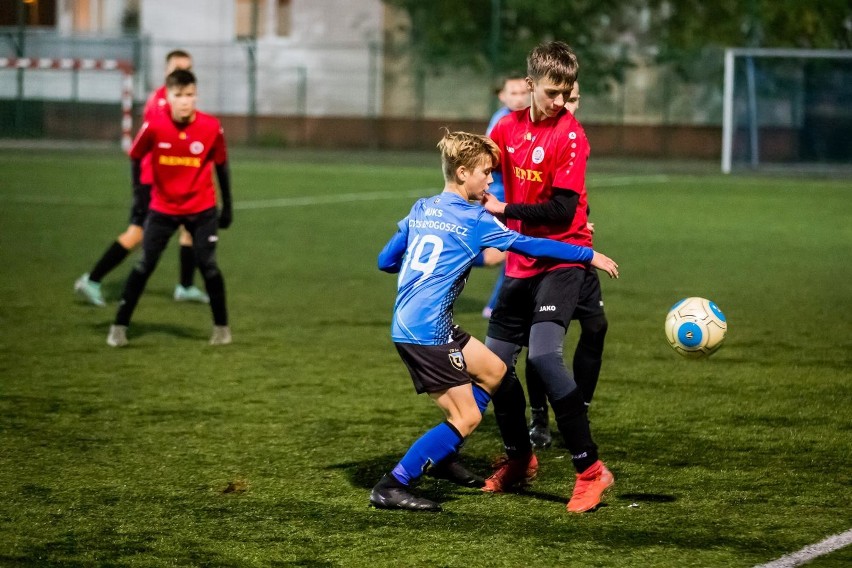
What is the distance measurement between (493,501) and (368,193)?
54.6 feet

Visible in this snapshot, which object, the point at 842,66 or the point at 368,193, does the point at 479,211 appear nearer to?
the point at 368,193

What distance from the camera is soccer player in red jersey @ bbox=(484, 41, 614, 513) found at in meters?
5.38

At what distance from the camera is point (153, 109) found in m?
9.38

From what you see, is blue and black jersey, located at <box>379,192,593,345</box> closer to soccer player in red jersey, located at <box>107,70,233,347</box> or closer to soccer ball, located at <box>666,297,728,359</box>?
soccer ball, located at <box>666,297,728,359</box>

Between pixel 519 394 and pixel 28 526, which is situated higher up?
pixel 519 394

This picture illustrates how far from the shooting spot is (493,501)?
5.46 metres

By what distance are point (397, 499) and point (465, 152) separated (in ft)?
4.61

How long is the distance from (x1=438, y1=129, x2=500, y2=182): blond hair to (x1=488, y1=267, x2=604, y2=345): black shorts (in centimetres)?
67

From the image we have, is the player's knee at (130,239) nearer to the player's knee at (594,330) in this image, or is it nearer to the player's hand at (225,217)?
the player's hand at (225,217)

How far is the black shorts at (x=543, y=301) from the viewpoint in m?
5.61

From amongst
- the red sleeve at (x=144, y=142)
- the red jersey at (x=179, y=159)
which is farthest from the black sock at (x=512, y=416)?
the red sleeve at (x=144, y=142)

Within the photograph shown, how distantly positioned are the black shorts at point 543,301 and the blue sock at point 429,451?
2.20 feet

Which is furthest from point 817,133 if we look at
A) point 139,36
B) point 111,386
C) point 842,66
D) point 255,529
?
point 255,529

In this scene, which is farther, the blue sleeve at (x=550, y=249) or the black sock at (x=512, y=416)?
the black sock at (x=512, y=416)
